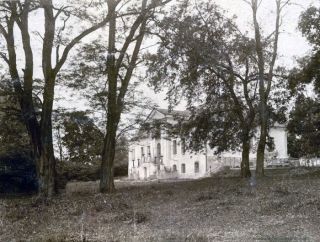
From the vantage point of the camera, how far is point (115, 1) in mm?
22016

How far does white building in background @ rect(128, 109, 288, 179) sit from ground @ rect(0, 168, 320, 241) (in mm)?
34495

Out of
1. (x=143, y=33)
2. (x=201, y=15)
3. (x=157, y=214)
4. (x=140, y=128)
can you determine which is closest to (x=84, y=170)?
(x=140, y=128)

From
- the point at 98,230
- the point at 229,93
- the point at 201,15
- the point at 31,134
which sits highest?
the point at 201,15

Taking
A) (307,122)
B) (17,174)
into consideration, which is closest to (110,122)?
(17,174)

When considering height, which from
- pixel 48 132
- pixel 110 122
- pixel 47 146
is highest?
pixel 110 122

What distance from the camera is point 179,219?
44.6ft

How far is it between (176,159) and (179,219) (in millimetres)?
51296

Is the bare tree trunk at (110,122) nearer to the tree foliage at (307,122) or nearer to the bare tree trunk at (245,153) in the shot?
the bare tree trunk at (245,153)

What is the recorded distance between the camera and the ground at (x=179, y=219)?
1098 cm

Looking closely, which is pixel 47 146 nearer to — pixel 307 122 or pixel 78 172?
pixel 307 122

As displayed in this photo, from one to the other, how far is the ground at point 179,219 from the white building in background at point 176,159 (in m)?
34.5

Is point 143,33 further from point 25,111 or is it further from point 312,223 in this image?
point 312,223

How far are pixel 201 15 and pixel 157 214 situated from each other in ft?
60.3

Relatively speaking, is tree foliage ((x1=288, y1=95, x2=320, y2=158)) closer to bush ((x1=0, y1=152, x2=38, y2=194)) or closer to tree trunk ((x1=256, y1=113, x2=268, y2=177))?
tree trunk ((x1=256, y1=113, x2=268, y2=177))
